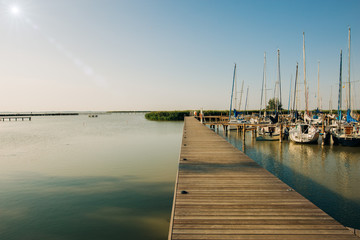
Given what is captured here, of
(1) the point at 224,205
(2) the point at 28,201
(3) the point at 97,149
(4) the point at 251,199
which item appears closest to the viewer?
(1) the point at 224,205

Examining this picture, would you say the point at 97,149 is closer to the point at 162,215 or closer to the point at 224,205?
the point at 162,215

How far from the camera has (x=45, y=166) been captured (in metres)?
15.1

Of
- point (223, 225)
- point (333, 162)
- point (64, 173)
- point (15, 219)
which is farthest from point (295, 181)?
point (64, 173)

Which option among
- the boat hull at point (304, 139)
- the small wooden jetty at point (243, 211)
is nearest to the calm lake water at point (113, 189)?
the small wooden jetty at point (243, 211)

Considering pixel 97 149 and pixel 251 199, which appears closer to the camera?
pixel 251 199

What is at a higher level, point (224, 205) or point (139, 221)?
point (224, 205)

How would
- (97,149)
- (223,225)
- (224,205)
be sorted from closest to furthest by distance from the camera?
(223,225)
(224,205)
(97,149)

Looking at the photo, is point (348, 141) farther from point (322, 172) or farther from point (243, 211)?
point (243, 211)

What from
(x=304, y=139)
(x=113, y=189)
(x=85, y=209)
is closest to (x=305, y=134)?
(x=304, y=139)

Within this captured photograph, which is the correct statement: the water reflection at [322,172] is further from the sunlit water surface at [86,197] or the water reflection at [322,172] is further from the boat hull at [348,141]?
the sunlit water surface at [86,197]

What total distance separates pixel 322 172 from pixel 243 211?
444 inches

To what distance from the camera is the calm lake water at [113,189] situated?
7156mm

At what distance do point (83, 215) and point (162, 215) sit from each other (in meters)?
2.81

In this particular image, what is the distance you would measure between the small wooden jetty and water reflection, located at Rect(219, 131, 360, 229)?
3690mm
